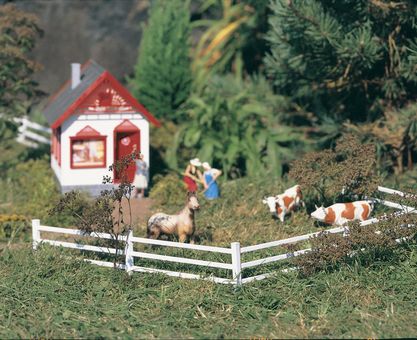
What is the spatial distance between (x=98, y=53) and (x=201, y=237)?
43.2 feet

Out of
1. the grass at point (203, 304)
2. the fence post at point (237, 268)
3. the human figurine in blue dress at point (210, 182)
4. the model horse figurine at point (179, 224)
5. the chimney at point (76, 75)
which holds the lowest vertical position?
the grass at point (203, 304)

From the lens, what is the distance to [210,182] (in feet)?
53.1

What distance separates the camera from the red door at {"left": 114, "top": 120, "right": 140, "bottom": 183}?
54.4 ft

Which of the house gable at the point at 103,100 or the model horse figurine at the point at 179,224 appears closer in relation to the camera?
the model horse figurine at the point at 179,224

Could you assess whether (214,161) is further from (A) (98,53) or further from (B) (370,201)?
(A) (98,53)

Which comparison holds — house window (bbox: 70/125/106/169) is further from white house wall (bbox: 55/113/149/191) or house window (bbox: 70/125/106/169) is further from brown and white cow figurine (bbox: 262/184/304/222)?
brown and white cow figurine (bbox: 262/184/304/222)

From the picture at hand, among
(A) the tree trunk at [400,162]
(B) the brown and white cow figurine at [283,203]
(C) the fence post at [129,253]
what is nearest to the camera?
(C) the fence post at [129,253]

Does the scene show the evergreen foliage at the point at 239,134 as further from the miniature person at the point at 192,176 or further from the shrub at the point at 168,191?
→ the miniature person at the point at 192,176

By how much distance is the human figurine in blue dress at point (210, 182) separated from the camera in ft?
53.0

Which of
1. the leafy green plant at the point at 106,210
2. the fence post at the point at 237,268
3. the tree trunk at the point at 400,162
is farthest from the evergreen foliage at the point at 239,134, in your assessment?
the fence post at the point at 237,268

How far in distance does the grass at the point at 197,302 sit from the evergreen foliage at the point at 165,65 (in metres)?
7.77

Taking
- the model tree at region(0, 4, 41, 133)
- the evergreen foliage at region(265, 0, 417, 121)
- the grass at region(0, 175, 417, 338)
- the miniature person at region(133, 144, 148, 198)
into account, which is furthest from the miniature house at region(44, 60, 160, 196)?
the grass at region(0, 175, 417, 338)

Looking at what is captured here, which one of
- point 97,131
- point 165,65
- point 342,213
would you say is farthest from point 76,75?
point 342,213

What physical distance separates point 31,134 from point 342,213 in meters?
10.9
